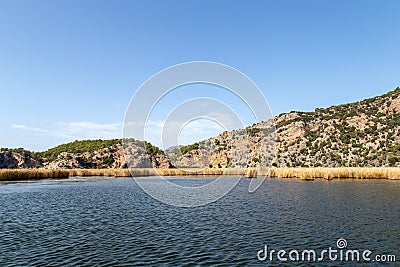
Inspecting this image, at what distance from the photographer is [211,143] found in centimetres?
17812

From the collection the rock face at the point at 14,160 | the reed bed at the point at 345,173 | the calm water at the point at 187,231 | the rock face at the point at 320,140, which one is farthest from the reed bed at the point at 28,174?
the rock face at the point at 320,140

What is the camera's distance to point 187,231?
23234 mm

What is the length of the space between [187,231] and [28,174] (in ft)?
233

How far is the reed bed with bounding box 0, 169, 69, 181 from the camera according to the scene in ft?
244

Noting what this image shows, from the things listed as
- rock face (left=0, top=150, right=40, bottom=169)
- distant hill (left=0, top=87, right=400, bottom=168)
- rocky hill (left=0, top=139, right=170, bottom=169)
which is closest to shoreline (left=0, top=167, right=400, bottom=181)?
distant hill (left=0, top=87, right=400, bottom=168)

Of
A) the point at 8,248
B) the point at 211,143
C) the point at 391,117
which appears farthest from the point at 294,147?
the point at 8,248

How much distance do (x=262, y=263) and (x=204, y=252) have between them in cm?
355

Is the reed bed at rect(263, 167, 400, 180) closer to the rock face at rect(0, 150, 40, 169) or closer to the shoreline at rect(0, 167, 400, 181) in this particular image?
the shoreline at rect(0, 167, 400, 181)

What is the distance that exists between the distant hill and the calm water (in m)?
77.8

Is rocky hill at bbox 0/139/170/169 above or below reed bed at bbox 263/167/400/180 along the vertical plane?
above

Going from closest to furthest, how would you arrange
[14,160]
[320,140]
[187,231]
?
[187,231] → [320,140] → [14,160]

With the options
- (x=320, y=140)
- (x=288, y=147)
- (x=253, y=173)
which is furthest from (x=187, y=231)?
(x=288, y=147)

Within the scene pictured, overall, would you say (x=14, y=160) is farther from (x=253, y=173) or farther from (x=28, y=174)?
(x=253, y=173)

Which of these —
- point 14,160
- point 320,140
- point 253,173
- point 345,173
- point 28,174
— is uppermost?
point 320,140
